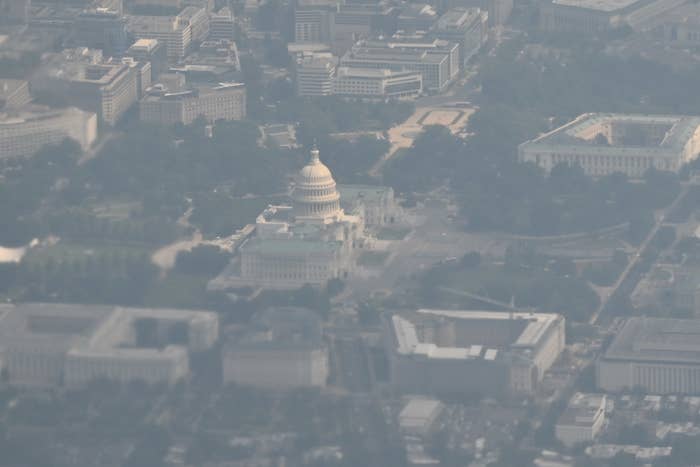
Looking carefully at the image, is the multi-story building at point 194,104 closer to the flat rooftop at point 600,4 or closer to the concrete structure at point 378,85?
the concrete structure at point 378,85

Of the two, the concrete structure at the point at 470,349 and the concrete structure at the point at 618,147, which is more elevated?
the concrete structure at the point at 470,349

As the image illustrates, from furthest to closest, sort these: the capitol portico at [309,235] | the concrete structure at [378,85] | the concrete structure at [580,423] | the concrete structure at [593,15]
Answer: the concrete structure at [593,15], the concrete structure at [378,85], the capitol portico at [309,235], the concrete structure at [580,423]

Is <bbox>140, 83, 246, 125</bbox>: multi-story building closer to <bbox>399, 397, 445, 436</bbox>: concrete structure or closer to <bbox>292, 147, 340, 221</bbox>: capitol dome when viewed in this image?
<bbox>292, 147, 340, 221</bbox>: capitol dome

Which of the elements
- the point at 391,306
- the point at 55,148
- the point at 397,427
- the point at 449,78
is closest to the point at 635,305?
the point at 391,306

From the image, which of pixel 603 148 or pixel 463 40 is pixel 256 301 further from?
pixel 463 40

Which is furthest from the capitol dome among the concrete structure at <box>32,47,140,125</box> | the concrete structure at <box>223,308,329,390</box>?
the concrete structure at <box>223,308,329,390</box>

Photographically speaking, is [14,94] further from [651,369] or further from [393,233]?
[651,369]

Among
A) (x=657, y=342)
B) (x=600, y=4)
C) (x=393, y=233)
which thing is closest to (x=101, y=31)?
(x=600, y=4)

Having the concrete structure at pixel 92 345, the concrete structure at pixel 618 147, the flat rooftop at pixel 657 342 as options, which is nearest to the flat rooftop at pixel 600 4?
the concrete structure at pixel 618 147
